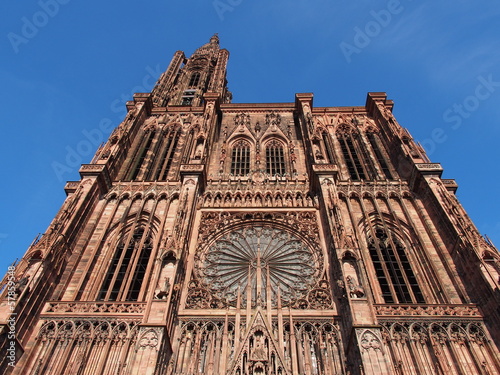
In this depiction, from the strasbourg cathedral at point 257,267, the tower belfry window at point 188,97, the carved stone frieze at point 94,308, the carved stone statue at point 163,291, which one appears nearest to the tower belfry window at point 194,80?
the tower belfry window at point 188,97

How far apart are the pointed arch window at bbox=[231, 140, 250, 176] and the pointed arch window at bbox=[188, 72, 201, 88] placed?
1349cm

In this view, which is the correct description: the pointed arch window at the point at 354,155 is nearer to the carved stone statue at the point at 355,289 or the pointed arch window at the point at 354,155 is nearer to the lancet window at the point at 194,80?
the carved stone statue at the point at 355,289

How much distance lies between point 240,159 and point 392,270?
11.5 metres

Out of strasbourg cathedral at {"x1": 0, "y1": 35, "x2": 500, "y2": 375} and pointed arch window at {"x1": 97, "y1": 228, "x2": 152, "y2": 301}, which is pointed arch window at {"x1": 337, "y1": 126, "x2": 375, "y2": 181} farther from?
pointed arch window at {"x1": 97, "y1": 228, "x2": 152, "y2": 301}

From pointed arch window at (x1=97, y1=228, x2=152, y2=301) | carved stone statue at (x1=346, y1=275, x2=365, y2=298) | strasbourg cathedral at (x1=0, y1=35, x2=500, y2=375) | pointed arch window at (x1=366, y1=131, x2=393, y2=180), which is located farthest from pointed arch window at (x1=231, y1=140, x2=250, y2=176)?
carved stone statue at (x1=346, y1=275, x2=365, y2=298)

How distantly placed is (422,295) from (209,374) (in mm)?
8839

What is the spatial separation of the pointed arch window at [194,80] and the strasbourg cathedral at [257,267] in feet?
41.5

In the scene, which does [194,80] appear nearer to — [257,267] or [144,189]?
[144,189]

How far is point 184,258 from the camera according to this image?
16.7 meters

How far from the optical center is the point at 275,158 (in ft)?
82.4

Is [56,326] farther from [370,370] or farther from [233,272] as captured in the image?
[370,370]

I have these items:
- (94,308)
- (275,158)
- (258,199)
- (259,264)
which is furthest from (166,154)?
(94,308)

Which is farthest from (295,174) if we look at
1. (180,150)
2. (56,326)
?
(56,326)

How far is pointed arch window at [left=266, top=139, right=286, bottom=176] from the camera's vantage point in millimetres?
24089
